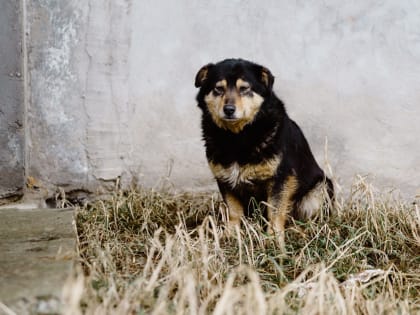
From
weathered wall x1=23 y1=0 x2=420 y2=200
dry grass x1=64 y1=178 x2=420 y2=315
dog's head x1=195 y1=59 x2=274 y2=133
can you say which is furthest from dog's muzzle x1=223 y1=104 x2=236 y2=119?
weathered wall x1=23 y1=0 x2=420 y2=200

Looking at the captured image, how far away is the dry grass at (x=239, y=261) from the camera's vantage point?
3045 mm

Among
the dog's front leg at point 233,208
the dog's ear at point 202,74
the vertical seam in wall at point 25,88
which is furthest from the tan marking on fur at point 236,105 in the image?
the vertical seam in wall at point 25,88

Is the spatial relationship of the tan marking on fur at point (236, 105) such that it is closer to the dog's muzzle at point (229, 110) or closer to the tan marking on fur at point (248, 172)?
the dog's muzzle at point (229, 110)

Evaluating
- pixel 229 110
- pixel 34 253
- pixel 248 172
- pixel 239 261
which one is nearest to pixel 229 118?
pixel 229 110

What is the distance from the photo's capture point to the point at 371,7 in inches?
223

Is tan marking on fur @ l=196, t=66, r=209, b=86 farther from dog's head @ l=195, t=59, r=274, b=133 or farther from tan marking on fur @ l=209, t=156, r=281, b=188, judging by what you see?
tan marking on fur @ l=209, t=156, r=281, b=188

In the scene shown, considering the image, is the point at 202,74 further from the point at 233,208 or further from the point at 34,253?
the point at 34,253

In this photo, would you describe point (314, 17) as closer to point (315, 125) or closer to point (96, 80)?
point (315, 125)

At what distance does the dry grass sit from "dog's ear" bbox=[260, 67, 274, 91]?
882 mm

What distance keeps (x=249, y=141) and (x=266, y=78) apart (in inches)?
16.6

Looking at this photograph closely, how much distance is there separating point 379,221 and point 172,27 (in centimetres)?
217

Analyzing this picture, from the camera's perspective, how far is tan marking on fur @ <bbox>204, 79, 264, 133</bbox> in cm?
466

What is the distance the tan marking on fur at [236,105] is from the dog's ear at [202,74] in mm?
101

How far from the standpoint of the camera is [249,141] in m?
4.82
